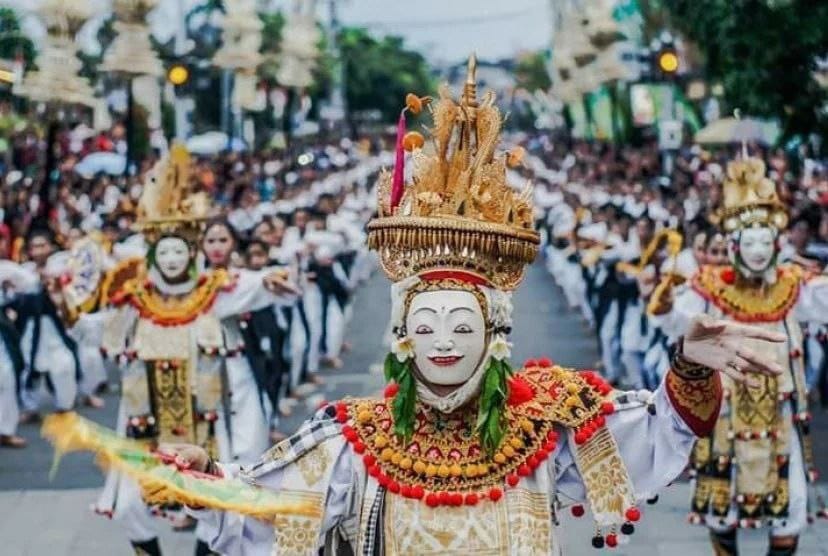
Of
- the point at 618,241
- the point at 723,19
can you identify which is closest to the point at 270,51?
the point at 618,241

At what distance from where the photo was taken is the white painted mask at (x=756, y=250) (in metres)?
8.80

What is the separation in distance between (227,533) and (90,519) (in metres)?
6.04

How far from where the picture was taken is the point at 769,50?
45.8 ft

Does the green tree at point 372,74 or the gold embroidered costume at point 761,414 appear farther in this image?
the green tree at point 372,74

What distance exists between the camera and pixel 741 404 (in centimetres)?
889

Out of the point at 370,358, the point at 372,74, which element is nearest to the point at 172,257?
the point at 370,358

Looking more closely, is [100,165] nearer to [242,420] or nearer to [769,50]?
[769,50]

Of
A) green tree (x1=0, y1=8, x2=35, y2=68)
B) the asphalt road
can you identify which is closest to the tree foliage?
the asphalt road

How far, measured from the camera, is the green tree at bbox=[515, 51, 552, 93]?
108 metres

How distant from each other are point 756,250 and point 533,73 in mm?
105332

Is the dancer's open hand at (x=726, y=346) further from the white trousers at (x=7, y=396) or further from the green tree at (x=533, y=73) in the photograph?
the green tree at (x=533, y=73)

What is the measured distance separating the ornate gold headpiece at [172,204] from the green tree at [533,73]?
3662 inches

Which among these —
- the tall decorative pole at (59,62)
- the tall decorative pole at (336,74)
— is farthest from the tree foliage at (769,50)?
the tall decorative pole at (336,74)

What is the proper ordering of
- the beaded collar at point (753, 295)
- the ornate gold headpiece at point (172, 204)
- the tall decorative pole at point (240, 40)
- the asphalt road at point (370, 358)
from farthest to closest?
the tall decorative pole at point (240, 40), the asphalt road at point (370, 358), the ornate gold headpiece at point (172, 204), the beaded collar at point (753, 295)
